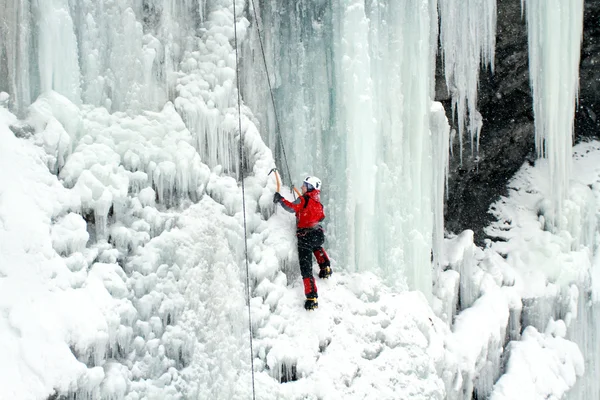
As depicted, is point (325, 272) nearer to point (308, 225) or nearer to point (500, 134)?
point (308, 225)

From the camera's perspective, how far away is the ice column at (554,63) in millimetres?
7539

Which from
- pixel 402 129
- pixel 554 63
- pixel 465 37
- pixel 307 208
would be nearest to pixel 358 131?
pixel 402 129

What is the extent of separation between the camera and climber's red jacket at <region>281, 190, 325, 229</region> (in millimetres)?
5578

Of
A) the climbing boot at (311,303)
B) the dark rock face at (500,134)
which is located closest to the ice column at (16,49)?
the climbing boot at (311,303)

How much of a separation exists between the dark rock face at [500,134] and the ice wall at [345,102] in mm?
2589

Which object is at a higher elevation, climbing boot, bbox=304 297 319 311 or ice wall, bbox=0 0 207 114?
ice wall, bbox=0 0 207 114

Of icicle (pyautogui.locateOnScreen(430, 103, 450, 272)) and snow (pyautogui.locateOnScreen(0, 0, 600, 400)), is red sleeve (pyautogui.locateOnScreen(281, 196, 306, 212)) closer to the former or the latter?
snow (pyautogui.locateOnScreen(0, 0, 600, 400))

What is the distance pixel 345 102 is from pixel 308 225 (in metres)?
1.18

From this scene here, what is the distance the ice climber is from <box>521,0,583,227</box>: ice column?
3.47 m

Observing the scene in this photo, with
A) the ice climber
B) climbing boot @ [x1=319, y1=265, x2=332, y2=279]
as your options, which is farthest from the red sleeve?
climbing boot @ [x1=319, y1=265, x2=332, y2=279]

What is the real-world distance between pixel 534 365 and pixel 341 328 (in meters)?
2.90

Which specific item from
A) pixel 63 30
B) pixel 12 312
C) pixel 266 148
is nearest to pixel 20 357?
pixel 12 312

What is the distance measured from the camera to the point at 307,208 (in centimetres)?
557

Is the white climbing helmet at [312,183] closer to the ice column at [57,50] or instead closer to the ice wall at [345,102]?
the ice wall at [345,102]
